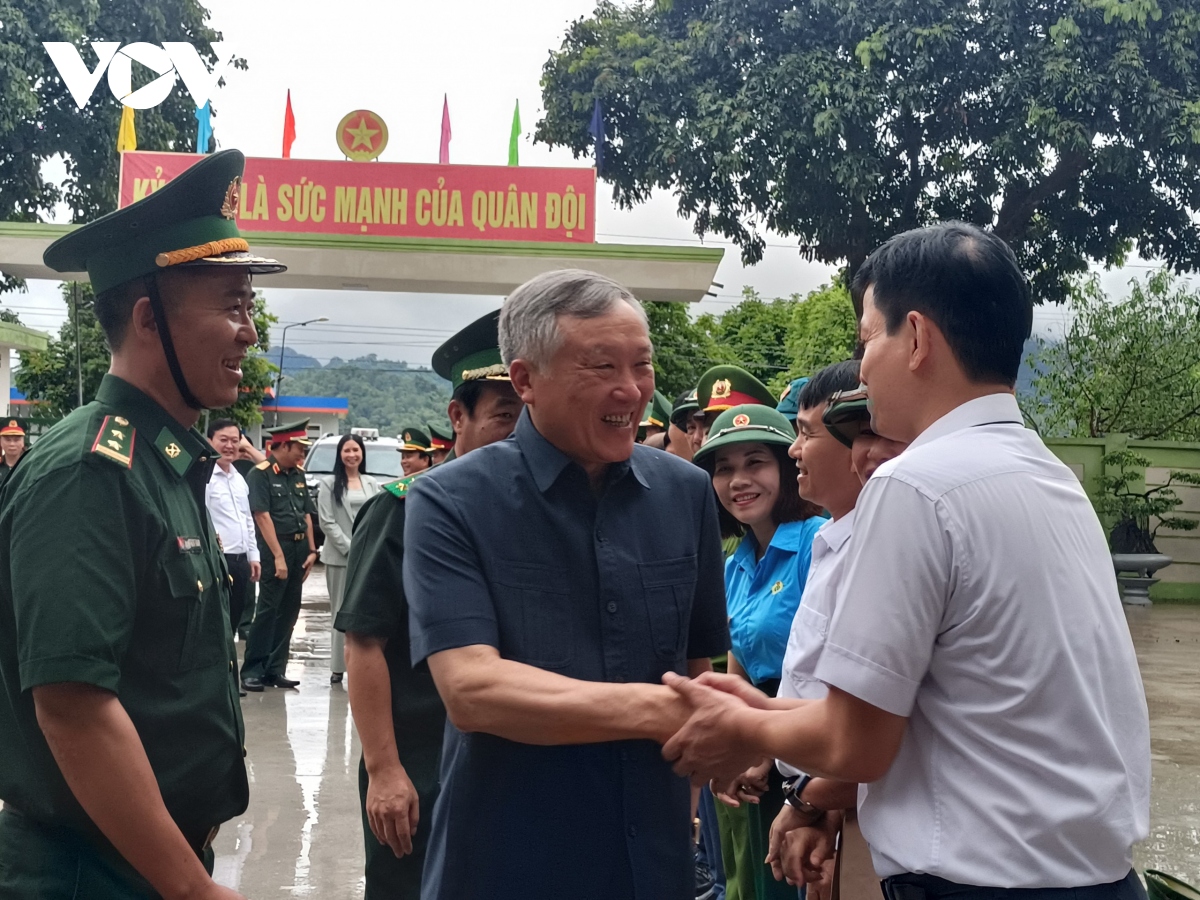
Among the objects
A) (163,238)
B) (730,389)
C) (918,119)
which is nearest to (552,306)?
(163,238)

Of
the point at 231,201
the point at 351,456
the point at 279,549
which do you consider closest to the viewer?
the point at 231,201

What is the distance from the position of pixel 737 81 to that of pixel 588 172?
5.89 meters

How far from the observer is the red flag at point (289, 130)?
15323 mm

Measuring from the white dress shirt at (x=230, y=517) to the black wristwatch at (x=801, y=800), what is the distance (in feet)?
22.3

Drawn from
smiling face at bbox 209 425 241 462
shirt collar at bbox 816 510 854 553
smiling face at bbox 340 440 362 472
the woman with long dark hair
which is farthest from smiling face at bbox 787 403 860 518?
smiling face at bbox 209 425 241 462

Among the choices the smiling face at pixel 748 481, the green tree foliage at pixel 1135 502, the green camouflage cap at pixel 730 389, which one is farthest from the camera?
the green tree foliage at pixel 1135 502

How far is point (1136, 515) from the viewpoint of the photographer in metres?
17.2

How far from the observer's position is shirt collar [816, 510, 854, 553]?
115 inches

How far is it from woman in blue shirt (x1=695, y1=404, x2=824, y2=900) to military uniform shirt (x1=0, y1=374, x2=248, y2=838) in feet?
5.00

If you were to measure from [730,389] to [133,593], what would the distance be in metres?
3.56

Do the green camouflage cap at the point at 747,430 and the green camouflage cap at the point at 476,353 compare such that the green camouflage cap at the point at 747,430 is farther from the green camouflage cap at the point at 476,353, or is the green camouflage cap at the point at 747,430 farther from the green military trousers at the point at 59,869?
the green military trousers at the point at 59,869

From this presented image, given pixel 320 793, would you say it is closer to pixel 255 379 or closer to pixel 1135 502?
pixel 1135 502

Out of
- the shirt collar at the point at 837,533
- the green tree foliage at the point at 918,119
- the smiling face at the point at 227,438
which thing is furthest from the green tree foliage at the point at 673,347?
the shirt collar at the point at 837,533

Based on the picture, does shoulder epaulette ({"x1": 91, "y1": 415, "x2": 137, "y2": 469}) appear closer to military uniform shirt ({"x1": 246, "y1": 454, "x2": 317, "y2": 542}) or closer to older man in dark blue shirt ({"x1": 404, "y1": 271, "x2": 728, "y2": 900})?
older man in dark blue shirt ({"x1": 404, "y1": 271, "x2": 728, "y2": 900})
